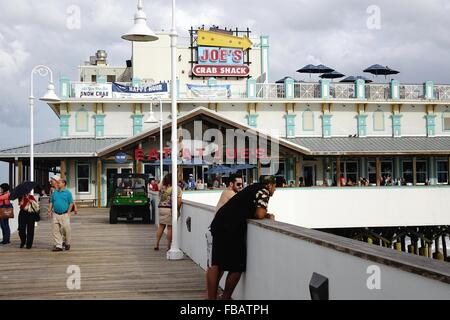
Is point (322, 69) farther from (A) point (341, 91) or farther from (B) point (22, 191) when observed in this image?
(B) point (22, 191)

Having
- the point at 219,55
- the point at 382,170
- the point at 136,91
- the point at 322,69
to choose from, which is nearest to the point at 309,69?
the point at 322,69

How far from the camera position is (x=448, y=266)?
3.49 m

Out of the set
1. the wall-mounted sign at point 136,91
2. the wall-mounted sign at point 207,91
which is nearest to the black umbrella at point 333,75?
the wall-mounted sign at point 207,91

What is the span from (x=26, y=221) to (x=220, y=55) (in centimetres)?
3662

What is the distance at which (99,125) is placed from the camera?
38969mm

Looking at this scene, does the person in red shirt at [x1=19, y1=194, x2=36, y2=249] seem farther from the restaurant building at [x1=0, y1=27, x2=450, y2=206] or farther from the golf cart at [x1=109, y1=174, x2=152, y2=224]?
the restaurant building at [x1=0, y1=27, x2=450, y2=206]

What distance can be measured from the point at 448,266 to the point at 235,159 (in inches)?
1251

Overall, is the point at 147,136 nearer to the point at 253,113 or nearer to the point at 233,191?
the point at 253,113

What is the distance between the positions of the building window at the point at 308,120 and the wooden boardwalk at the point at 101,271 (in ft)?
83.7

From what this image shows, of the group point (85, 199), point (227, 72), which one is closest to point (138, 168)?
point (85, 199)

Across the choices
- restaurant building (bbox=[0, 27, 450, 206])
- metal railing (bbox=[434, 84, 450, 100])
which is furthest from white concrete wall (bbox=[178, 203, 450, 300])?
metal railing (bbox=[434, 84, 450, 100])

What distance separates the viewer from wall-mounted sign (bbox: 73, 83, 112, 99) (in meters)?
38.5
